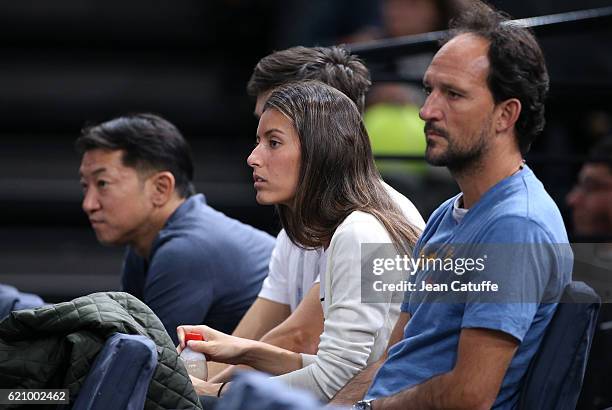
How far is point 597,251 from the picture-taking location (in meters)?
3.22

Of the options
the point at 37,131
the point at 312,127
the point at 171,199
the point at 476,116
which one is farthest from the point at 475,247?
the point at 37,131

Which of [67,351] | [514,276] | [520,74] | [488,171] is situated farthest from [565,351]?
[67,351]

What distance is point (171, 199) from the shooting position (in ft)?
12.0

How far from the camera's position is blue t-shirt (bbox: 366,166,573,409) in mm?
2098

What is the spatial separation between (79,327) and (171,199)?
1340mm

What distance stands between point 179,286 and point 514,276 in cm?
140

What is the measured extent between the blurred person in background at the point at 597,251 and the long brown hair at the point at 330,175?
45 cm

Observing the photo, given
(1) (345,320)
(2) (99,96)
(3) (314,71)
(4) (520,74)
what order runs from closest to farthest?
(4) (520,74)
(1) (345,320)
(3) (314,71)
(2) (99,96)

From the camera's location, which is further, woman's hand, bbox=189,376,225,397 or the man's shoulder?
the man's shoulder

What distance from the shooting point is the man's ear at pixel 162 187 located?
3627mm

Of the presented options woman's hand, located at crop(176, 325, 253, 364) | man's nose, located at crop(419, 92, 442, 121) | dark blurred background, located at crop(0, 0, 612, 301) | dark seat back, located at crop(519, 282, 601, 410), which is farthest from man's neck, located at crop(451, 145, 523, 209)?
dark blurred background, located at crop(0, 0, 612, 301)

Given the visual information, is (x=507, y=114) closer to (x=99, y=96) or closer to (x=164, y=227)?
(x=164, y=227)

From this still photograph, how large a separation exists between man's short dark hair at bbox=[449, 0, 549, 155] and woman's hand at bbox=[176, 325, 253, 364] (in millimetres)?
779

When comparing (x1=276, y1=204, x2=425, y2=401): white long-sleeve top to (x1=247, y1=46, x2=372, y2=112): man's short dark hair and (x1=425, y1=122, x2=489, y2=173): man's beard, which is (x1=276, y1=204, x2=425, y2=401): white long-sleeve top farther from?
(x1=247, y1=46, x2=372, y2=112): man's short dark hair
